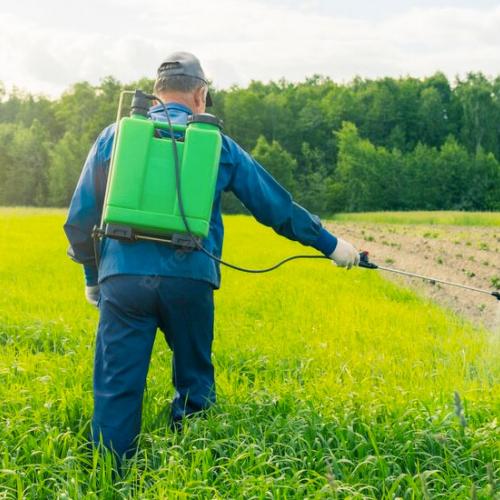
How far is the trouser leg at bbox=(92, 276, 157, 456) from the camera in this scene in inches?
127

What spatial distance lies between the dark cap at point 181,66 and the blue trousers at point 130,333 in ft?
3.22

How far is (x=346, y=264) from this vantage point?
3.63 m

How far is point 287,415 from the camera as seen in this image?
137 inches

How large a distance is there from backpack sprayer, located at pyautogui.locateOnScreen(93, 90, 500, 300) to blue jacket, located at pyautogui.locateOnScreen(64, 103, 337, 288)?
0.49 ft

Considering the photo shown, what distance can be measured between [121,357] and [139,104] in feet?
3.73

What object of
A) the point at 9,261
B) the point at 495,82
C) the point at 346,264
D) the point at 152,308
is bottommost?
the point at 9,261

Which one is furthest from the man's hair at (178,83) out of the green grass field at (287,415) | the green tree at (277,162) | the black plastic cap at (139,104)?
the green tree at (277,162)

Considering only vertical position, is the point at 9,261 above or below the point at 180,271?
below

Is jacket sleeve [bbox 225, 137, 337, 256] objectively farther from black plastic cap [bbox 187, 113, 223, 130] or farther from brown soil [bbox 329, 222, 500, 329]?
brown soil [bbox 329, 222, 500, 329]

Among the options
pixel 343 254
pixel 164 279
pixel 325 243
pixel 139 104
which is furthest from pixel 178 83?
pixel 343 254

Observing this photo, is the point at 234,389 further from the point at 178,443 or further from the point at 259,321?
the point at 259,321

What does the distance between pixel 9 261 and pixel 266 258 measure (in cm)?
443

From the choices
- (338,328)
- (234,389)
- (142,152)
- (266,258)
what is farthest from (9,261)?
(142,152)

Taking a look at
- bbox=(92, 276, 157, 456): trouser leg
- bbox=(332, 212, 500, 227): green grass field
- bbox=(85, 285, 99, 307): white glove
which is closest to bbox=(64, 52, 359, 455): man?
bbox=(92, 276, 157, 456): trouser leg
